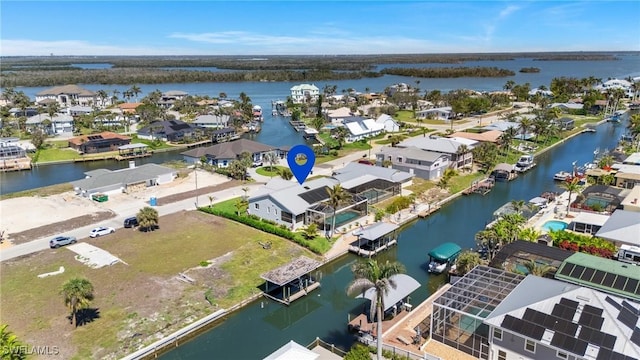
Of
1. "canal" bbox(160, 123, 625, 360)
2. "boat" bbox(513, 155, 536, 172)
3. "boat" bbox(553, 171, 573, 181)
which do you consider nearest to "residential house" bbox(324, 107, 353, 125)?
"boat" bbox(513, 155, 536, 172)

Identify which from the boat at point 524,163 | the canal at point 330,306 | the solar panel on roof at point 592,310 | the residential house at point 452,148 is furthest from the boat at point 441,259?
the boat at point 524,163

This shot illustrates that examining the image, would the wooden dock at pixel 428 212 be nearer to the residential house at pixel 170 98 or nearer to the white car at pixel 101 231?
the white car at pixel 101 231

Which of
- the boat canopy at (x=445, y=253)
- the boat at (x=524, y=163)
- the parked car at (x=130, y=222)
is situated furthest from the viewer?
the boat at (x=524, y=163)

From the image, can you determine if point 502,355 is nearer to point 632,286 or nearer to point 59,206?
point 632,286

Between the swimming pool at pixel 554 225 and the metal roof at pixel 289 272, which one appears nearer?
the metal roof at pixel 289 272

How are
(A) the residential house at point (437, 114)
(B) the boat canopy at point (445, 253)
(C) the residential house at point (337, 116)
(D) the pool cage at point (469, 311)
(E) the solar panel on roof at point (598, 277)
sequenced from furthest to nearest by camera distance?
(A) the residential house at point (437, 114) → (C) the residential house at point (337, 116) → (B) the boat canopy at point (445, 253) → (E) the solar panel on roof at point (598, 277) → (D) the pool cage at point (469, 311)

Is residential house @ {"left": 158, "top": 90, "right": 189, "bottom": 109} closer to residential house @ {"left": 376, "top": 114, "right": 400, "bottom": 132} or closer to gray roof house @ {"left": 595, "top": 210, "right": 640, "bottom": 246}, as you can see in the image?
residential house @ {"left": 376, "top": 114, "right": 400, "bottom": 132}

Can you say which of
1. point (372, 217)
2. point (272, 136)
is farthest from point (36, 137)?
point (372, 217)

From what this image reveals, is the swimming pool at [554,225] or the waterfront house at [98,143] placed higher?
the waterfront house at [98,143]
